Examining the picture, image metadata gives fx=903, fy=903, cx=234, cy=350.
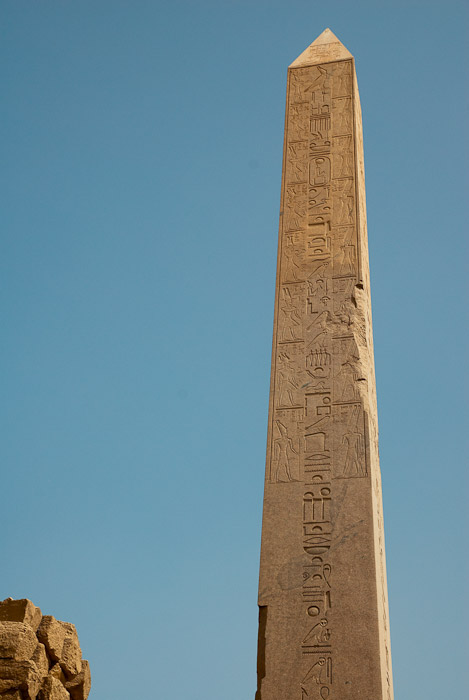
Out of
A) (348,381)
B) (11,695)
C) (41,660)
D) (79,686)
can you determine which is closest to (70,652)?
(79,686)

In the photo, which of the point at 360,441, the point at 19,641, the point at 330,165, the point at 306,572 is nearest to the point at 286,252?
the point at 330,165

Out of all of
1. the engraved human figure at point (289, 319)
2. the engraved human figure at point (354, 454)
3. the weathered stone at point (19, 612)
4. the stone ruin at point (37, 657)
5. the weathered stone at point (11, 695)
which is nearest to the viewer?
the weathered stone at point (11, 695)

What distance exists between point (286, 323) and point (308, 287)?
0.33 metres

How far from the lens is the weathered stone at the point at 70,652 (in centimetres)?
541

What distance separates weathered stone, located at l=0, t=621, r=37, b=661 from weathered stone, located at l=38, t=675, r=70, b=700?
7.3 inches

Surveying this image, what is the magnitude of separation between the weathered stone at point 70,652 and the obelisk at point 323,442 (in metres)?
Answer: 1.12

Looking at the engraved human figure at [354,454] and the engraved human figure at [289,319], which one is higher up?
the engraved human figure at [289,319]

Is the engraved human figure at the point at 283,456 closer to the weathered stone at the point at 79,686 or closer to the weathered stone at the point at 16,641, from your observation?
the weathered stone at the point at 79,686

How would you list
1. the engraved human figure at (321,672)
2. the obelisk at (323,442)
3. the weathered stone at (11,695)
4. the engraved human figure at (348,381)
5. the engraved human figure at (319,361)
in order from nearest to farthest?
the weathered stone at (11,695)
the engraved human figure at (321,672)
the obelisk at (323,442)
the engraved human figure at (348,381)
the engraved human figure at (319,361)

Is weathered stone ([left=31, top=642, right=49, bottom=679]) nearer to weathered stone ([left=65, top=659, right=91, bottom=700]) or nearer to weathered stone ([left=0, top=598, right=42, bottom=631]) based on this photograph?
weathered stone ([left=0, top=598, right=42, bottom=631])

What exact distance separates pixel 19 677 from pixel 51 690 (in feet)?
0.93

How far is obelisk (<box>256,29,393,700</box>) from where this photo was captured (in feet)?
17.9

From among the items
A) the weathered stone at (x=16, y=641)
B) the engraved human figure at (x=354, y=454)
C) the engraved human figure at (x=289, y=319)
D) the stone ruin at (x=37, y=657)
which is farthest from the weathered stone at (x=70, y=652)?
the engraved human figure at (x=289, y=319)

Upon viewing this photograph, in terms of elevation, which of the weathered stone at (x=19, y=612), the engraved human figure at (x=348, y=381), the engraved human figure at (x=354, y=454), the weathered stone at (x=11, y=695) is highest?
the engraved human figure at (x=348, y=381)
